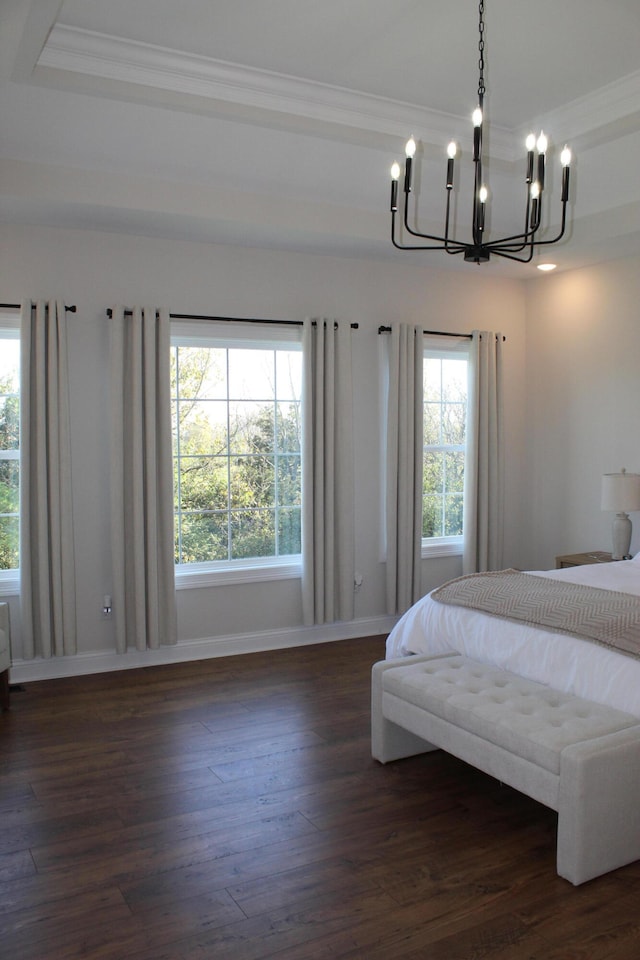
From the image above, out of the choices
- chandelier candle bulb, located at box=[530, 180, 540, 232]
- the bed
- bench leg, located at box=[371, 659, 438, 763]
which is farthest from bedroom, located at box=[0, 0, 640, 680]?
bench leg, located at box=[371, 659, 438, 763]

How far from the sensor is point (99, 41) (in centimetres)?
347

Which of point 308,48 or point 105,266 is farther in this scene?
point 105,266

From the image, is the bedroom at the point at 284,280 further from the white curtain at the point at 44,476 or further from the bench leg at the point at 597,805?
the bench leg at the point at 597,805

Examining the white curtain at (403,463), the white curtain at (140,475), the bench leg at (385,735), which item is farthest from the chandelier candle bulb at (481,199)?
the white curtain at (403,463)

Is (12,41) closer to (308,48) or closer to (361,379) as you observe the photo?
(308,48)

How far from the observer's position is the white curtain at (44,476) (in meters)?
4.53

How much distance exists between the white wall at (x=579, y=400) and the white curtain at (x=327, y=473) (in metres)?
1.78

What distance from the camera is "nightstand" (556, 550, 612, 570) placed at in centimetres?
541

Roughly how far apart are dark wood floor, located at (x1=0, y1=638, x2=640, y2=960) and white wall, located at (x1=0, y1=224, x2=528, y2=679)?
1089mm

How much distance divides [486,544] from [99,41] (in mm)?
4308

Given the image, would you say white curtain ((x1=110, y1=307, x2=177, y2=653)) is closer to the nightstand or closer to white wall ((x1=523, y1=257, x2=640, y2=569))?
the nightstand

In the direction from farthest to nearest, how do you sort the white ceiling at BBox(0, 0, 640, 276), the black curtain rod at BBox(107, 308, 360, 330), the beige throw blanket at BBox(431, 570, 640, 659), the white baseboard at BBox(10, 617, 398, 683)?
the black curtain rod at BBox(107, 308, 360, 330) → the white baseboard at BBox(10, 617, 398, 683) → the white ceiling at BBox(0, 0, 640, 276) → the beige throw blanket at BBox(431, 570, 640, 659)

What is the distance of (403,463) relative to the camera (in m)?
5.69

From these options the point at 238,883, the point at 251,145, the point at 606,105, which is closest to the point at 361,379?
the point at 251,145
